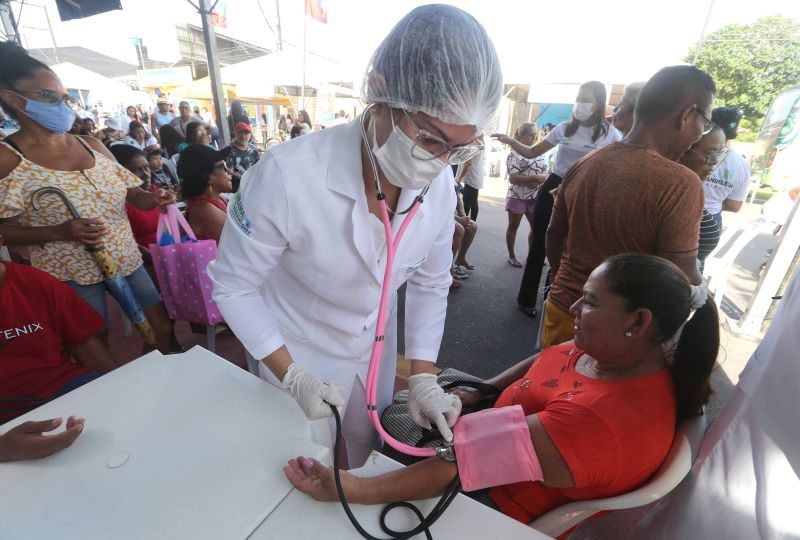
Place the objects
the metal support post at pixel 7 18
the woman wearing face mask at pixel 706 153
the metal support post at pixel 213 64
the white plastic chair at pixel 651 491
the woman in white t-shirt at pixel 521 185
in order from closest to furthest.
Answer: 1. the white plastic chair at pixel 651 491
2. the woman wearing face mask at pixel 706 153
3. the metal support post at pixel 213 64
4. the woman in white t-shirt at pixel 521 185
5. the metal support post at pixel 7 18

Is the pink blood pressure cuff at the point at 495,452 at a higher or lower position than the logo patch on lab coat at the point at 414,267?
lower

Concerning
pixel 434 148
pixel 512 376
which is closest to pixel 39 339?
pixel 434 148

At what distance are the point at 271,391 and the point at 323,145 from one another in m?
0.57

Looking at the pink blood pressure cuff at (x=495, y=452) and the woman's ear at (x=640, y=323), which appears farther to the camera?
the woman's ear at (x=640, y=323)

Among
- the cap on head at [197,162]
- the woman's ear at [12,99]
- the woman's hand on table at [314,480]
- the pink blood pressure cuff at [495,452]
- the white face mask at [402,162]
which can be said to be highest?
the woman's ear at [12,99]

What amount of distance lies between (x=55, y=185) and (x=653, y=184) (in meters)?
2.13

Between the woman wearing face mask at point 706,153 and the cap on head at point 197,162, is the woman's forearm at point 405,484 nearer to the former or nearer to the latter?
the woman wearing face mask at point 706,153

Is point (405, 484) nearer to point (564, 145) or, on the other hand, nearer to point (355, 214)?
point (355, 214)

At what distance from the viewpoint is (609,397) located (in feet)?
2.95

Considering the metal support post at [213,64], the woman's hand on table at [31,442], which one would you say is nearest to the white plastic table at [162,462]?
the woman's hand on table at [31,442]

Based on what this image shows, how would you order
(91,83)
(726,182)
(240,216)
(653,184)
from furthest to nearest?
1. (91,83)
2. (726,182)
3. (653,184)
4. (240,216)

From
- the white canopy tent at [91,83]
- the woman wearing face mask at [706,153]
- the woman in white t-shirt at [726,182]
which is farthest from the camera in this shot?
the white canopy tent at [91,83]

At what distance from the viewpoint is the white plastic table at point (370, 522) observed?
0.61m

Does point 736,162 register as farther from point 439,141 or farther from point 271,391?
point 271,391
